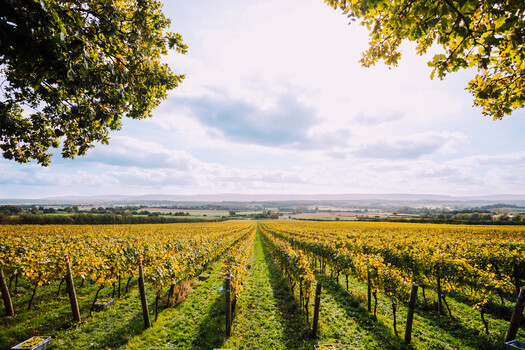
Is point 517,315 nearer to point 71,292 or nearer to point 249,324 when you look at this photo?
point 249,324

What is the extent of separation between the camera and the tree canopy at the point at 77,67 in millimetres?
3324

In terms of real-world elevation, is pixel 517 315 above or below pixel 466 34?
below

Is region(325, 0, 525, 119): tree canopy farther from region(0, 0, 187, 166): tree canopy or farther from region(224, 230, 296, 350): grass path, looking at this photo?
region(224, 230, 296, 350): grass path

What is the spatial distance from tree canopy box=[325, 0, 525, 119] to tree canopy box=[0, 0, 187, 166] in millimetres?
5142

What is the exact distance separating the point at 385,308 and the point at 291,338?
5175mm

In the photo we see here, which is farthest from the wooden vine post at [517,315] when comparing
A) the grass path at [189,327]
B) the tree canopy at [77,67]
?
the tree canopy at [77,67]

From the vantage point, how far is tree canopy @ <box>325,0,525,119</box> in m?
2.92

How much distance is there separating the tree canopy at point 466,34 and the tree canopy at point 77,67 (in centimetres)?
514

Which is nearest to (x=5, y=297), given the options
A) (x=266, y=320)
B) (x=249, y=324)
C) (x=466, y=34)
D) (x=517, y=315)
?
→ (x=249, y=324)

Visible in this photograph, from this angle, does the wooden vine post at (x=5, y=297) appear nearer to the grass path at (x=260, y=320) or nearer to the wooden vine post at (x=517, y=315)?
the grass path at (x=260, y=320)

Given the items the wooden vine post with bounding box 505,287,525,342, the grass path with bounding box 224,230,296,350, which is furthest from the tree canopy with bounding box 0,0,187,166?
the wooden vine post with bounding box 505,287,525,342

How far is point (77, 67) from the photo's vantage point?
14.4 feet

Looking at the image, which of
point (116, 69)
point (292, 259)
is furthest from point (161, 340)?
point (116, 69)

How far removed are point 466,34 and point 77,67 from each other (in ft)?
24.8
